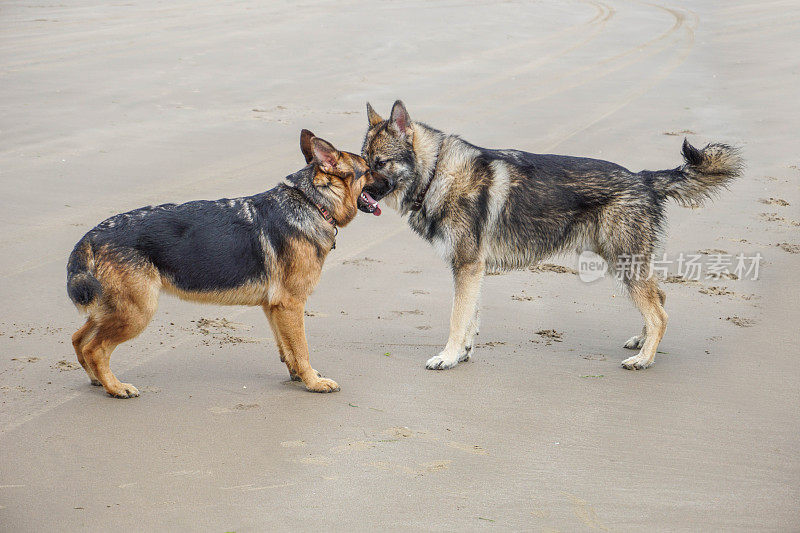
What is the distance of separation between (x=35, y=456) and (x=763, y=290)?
6.35m

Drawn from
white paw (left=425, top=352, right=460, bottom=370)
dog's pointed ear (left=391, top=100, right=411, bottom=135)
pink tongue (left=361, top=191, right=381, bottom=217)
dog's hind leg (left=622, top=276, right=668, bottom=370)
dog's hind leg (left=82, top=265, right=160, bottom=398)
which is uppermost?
dog's pointed ear (left=391, top=100, right=411, bottom=135)

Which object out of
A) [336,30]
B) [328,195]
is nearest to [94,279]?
[328,195]

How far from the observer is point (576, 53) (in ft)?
62.6

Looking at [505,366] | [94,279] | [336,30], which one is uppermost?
[336,30]

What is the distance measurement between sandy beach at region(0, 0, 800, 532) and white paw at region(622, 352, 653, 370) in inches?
4.0

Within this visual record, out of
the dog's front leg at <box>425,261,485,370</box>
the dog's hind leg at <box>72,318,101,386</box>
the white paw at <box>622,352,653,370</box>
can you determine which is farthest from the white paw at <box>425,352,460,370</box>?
the dog's hind leg at <box>72,318,101,386</box>

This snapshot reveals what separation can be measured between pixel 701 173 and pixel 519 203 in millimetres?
1466

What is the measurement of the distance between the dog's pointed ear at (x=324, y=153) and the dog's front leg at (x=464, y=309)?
53.1 inches

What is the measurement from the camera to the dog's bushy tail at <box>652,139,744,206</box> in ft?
21.0

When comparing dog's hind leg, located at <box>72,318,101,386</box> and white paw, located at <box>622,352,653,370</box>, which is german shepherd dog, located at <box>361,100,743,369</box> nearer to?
white paw, located at <box>622,352,653,370</box>

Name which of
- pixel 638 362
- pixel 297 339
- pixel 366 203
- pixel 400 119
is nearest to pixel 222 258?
pixel 297 339

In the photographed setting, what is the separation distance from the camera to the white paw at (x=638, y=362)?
6230 millimetres

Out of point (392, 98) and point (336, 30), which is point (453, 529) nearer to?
point (392, 98)

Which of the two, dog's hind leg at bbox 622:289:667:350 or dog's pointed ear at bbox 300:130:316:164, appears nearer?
dog's pointed ear at bbox 300:130:316:164
